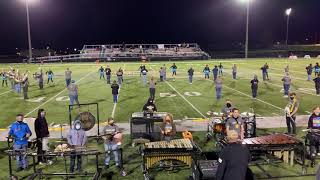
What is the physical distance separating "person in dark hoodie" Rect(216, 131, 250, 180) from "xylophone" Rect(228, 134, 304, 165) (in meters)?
4.50

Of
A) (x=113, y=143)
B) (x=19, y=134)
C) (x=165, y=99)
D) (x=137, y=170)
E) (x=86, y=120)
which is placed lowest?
(x=137, y=170)

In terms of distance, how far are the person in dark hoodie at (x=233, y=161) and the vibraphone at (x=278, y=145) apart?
14.8 ft

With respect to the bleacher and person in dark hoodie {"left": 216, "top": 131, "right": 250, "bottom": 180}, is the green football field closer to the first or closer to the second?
person in dark hoodie {"left": 216, "top": 131, "right": 250, "bottom": 180}

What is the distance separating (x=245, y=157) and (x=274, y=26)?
129m

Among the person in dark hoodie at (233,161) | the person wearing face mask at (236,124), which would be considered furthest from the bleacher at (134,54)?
the person in dark hoodie at (233,161)

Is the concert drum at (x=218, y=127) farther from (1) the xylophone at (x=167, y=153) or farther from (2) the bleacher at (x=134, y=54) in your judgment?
(2) the bleacher at (x=134, y=54)

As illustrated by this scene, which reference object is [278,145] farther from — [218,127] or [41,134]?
[41,134]

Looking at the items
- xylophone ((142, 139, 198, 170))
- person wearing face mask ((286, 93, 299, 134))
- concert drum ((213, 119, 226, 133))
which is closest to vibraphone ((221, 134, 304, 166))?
xylophone ((142, 139, 198, 170))

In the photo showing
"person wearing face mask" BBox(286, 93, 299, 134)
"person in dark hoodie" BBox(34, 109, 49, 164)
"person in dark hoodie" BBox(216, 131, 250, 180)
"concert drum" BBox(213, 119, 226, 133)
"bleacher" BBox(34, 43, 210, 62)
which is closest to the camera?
"person in dark hoodie" BBox(216, 131, 250, 180)

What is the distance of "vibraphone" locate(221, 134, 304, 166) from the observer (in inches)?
424

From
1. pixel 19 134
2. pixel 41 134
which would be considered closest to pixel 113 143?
pixel 41 134

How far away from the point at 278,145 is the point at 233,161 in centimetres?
517

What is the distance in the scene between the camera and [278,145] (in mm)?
10906

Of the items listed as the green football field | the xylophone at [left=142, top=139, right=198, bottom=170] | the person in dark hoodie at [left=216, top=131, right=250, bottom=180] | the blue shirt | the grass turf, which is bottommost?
the grass turf
